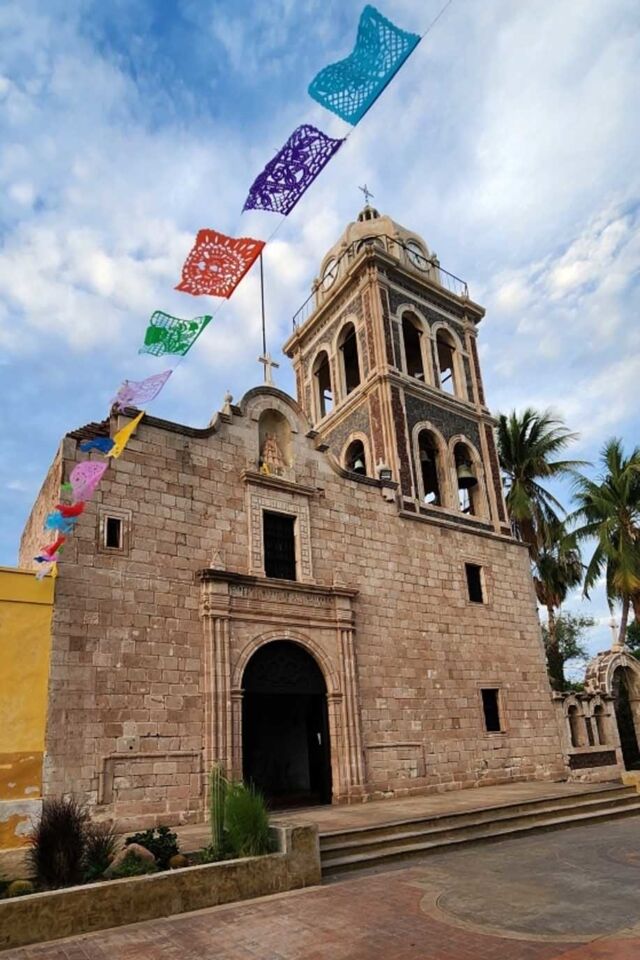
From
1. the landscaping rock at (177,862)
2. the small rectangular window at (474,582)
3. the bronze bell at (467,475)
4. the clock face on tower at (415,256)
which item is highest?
the clock face on tower at (415,256)

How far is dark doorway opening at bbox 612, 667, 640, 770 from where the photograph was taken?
2041cm

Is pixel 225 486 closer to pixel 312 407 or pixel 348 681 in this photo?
pixel 348 681

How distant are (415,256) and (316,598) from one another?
1454 centimetres

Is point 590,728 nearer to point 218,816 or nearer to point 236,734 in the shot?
point 236,734

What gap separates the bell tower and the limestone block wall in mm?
2026

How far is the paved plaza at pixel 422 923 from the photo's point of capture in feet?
17.7

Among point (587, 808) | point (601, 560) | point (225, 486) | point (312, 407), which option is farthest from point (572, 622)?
point (225, 486)

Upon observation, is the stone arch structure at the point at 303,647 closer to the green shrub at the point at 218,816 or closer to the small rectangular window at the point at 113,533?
the small rectangular window at the point at 113,533

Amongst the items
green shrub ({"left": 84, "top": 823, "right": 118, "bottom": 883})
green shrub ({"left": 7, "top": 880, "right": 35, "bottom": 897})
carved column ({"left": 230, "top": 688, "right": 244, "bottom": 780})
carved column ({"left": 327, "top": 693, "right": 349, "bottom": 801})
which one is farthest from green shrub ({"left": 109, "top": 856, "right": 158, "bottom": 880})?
carved column ({"left": 327, "top": 693, "right": 349, "bottom": 801})

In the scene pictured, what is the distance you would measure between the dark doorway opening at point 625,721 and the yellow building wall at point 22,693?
680 inches

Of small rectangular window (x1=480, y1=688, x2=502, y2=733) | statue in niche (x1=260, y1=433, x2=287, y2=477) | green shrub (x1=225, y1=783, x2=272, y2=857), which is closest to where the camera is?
green shrub (x1=225, y1=783, x2=272, y2=857)

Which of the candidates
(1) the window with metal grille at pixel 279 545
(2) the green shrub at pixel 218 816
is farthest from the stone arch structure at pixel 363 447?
(2) the green shrub at pixel 218 816

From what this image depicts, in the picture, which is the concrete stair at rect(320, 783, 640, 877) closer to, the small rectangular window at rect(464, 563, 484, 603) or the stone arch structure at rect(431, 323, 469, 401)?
the small rectangular window at rect(464, 563, 484, 603)

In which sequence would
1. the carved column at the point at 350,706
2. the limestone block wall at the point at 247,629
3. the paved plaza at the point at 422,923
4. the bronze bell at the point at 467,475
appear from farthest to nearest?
the bronze bell at the point at 467,475 < the carved column at the point at 350,706 < the limestone block wall at the point at 247,629 < the paved plaza at the point at 422,923
